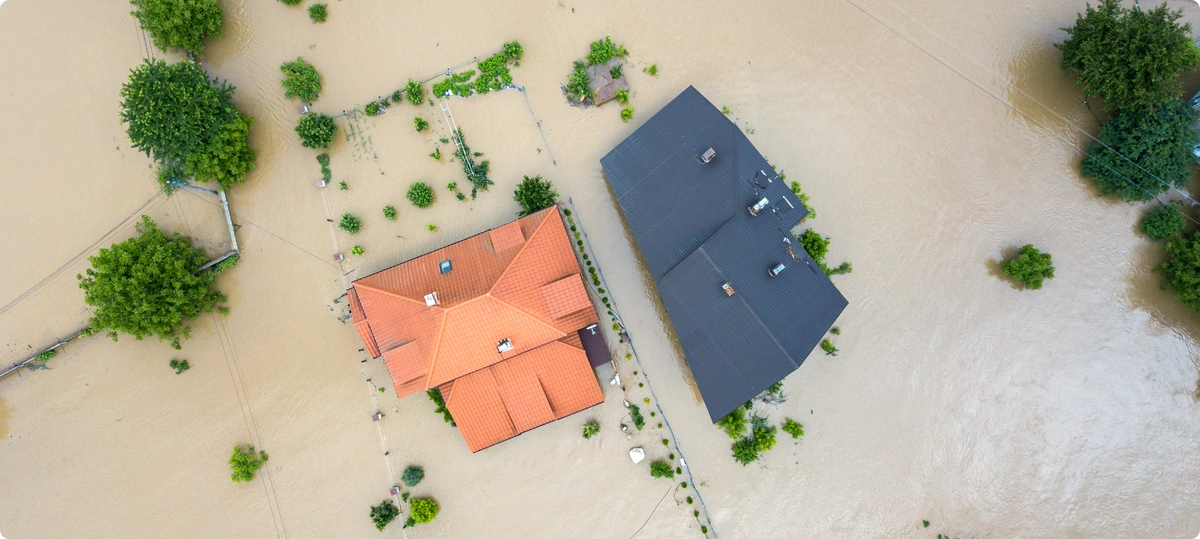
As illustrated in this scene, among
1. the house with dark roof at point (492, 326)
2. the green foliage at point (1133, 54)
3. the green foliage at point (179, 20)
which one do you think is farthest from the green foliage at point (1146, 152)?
the green foliage at point (179, 20)

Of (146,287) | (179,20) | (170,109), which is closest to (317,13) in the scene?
(179,20)

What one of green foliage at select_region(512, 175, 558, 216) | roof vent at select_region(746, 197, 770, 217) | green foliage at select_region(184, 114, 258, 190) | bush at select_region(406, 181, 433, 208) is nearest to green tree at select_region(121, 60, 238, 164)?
green foliage at select_region(184, 114, 258, 190)

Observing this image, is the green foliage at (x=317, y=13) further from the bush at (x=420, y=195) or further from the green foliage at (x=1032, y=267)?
the green foliage at (x=1032, y=267)

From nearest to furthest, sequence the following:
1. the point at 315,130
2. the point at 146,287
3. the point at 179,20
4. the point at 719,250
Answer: the point at 719,250, the point at 146,287, the point at 179,20, the point at 315,130

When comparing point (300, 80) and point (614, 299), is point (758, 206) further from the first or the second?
point (300, 80)

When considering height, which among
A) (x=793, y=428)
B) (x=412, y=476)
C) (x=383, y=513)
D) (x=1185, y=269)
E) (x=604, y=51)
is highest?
(x=604, y=51)

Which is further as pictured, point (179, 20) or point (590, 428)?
point (590, 428)

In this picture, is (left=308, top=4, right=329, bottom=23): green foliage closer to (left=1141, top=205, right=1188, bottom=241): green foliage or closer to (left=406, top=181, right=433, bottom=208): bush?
(left=406, top=181, right=433, bottom=208): bush

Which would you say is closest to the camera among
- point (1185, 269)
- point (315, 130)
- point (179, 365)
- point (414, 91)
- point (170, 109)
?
point (170, 109)
